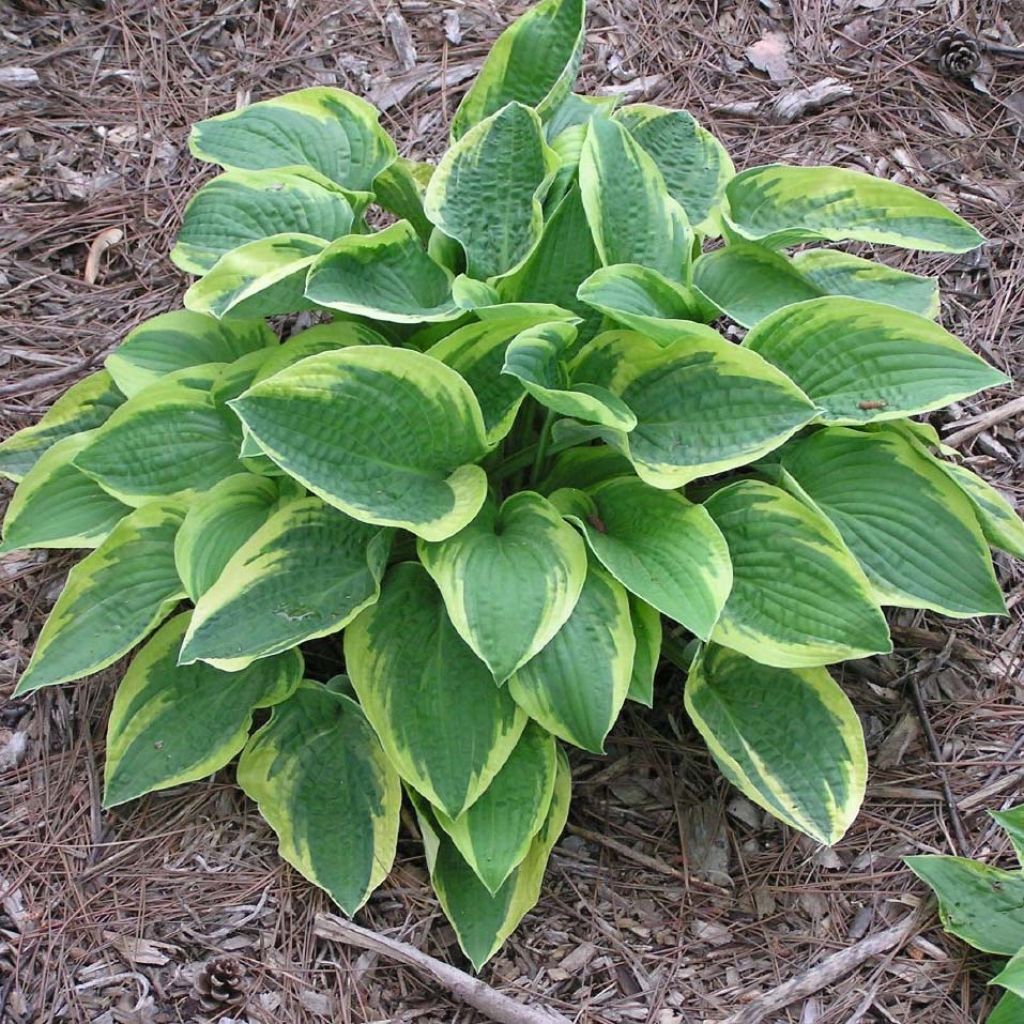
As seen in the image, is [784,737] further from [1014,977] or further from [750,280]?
[750,280]

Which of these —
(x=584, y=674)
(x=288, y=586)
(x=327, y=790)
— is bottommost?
(x=327, y=790)

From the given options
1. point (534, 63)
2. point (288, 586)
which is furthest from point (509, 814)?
point (534, 63)

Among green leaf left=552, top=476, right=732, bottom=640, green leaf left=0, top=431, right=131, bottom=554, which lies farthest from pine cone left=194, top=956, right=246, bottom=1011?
green leaf left=552, top=476, right=732, bottom=640

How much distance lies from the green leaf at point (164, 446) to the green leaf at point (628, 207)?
721 mm

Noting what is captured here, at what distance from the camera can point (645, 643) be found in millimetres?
1749

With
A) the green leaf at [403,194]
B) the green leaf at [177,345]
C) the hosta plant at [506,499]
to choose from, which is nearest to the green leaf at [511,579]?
the hosta plant at [506,499]

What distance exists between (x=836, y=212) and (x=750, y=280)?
189 mm

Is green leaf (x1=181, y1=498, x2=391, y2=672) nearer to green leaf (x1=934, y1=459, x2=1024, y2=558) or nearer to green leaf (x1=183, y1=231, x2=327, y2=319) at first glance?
A: green leaf (x1=183, y1=231, x2=327, y2=319)

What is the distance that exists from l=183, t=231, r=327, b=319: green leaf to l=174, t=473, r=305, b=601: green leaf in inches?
11.5

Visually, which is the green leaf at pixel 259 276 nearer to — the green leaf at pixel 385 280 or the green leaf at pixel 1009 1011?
the green leaf at pixel 385 280

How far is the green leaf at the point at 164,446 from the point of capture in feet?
6.10

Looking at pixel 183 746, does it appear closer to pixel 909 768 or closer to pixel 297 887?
pixel 297 887

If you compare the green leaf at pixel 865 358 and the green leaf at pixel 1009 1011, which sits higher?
the green leaf at pixel 865 358

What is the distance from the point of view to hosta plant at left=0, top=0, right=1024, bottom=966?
1.62 m
